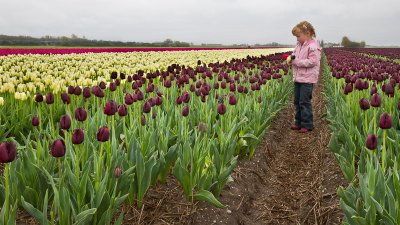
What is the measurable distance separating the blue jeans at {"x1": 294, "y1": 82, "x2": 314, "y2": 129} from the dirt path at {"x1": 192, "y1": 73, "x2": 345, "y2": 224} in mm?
677

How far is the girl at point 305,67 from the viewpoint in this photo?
6.43 meters

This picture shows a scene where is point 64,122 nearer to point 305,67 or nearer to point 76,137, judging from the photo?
point 76,137

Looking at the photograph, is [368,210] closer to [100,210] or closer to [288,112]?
[100,210]

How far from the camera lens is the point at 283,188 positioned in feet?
14.5

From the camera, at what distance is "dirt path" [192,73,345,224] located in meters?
3.43

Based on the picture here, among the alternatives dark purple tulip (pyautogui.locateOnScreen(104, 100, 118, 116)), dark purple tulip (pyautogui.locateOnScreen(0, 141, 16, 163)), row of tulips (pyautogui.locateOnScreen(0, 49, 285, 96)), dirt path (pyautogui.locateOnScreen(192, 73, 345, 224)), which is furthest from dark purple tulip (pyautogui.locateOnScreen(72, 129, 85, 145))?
row of tulips (pyautogui.locateOnScreen(0, 49, 285, 96))

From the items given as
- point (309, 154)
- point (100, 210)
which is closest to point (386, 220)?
point (100, 210)

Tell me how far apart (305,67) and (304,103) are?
673 mm

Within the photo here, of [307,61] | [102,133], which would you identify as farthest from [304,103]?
[102,133]

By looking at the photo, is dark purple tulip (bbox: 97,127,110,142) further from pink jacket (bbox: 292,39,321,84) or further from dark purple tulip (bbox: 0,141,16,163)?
pink jacket (bbox: 292,39,321,84)

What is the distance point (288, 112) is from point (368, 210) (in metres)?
6.57

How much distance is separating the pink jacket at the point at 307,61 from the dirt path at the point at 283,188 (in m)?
1.07

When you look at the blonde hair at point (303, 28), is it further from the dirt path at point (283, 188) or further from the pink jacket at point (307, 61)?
the dirt path at point (283, 188)

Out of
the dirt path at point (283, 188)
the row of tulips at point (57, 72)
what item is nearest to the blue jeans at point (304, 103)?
the dirt path at point (283, 188)
